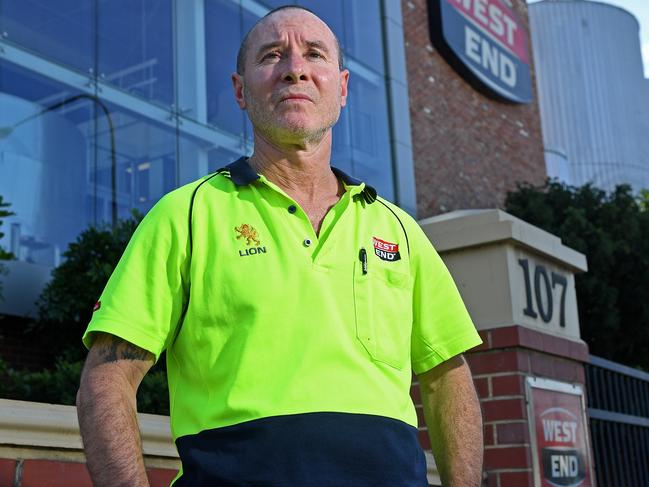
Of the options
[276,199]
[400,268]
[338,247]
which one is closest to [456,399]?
[400,268]

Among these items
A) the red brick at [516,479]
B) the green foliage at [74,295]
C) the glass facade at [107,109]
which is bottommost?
the red brick at [516,479]

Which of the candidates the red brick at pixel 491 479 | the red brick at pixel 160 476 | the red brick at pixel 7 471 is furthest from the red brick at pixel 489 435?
the red brick at pixel 7 471

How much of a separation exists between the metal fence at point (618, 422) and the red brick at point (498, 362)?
98cm

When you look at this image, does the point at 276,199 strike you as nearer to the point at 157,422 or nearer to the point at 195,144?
the point at 157,422

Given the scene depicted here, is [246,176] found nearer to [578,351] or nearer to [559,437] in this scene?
[559,437]

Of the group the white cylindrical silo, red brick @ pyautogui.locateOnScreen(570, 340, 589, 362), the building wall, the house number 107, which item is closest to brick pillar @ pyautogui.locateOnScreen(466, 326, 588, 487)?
the house number 107

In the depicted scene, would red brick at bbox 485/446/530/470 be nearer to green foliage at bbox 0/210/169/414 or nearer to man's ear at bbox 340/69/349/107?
man's ear at bbox 340/69/349/107

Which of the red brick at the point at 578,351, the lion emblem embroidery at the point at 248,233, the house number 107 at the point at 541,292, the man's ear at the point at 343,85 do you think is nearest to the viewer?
the lion emblem embroidery at the point at 248,233

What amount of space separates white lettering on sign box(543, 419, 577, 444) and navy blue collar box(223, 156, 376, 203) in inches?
100

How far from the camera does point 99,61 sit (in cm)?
958

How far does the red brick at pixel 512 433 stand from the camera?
4.30 m

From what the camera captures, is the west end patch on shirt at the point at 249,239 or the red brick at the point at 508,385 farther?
the red brick at the point at 508,385

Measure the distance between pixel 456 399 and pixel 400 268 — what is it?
1.28 feet

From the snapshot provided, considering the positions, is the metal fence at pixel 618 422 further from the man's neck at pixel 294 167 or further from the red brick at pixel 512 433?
the man's neck at pixel 294 167
